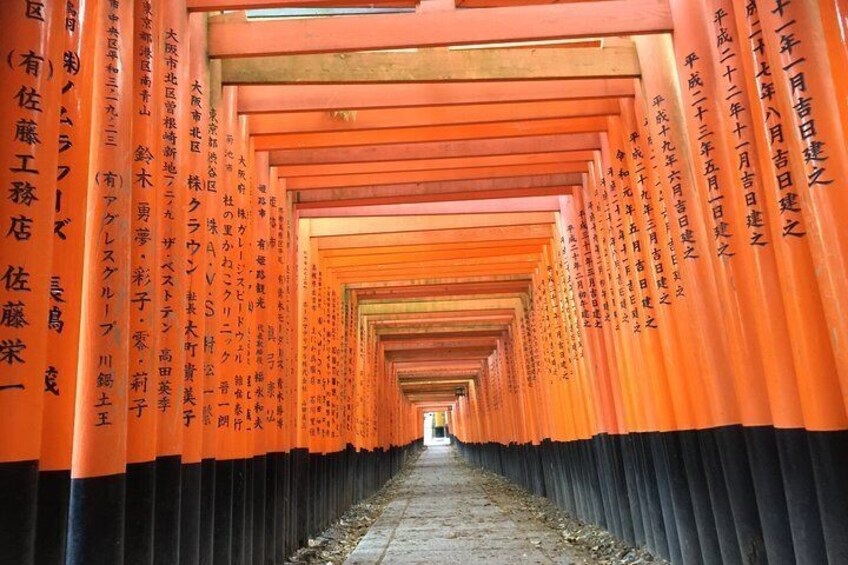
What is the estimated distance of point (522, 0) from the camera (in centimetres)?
542

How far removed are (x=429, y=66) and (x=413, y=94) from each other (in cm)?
41

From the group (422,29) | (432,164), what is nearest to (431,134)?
(432,164)

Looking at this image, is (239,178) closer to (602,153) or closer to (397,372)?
(602,153)

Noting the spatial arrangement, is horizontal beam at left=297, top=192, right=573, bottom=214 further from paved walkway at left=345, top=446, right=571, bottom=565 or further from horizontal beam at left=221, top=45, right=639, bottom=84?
paved walkway at left=345, top=446, right=571, bottom=565

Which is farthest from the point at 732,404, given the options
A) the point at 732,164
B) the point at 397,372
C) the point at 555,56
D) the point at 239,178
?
the point at 397,372

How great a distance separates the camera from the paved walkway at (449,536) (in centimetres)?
609

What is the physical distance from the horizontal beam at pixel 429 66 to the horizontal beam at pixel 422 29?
434 millimetres

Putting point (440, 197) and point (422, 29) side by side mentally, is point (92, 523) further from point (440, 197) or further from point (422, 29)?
point (440, 197)

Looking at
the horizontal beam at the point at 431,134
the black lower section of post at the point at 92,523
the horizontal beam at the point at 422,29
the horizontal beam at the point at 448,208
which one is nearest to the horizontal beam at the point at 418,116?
the horizontal beam at the point at 431,134

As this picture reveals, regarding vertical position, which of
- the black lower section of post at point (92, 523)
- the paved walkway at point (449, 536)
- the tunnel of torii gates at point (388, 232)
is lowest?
the paved walkway at point (449, 536)

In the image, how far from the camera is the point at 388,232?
9016mm

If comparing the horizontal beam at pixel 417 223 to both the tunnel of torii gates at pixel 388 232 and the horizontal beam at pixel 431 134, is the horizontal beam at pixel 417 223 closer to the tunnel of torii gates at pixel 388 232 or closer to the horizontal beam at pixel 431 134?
the tunnel of torii gates at pixel 388 232

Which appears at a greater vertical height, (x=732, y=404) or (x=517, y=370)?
(x=517, y=370)

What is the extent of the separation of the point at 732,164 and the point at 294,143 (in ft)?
13.0
